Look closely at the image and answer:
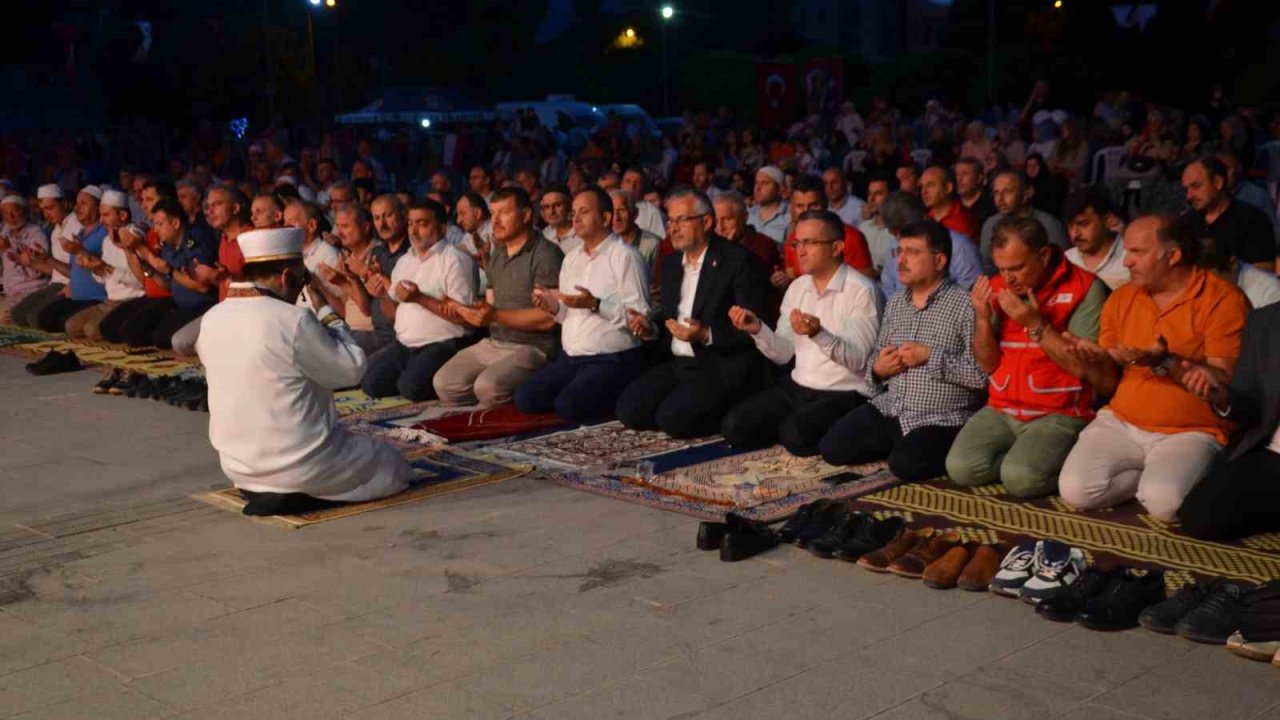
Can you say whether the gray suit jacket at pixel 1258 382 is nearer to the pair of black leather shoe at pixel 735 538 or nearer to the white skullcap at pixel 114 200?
the pair of black leather shoe at pixel 735 538

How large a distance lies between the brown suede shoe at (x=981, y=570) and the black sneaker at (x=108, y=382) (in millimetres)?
6864

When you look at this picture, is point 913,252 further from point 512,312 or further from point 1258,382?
point 512,312

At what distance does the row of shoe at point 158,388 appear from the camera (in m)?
9.66

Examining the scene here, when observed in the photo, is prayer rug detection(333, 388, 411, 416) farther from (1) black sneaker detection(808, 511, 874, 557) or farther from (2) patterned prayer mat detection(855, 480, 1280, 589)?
(1) black sneaker detection(808, 511, 874, 557)

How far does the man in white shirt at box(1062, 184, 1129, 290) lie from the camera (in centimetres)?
763

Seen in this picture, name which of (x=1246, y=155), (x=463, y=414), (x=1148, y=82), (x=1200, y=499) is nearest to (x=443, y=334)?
(x=463, y=414)

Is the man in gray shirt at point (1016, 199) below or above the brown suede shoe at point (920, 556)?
above

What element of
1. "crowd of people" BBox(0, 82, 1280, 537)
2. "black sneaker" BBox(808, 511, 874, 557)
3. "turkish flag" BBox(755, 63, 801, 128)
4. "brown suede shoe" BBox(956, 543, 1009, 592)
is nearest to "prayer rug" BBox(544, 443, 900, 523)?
"crowd of people" BBox(0, 82, 1280, 537)

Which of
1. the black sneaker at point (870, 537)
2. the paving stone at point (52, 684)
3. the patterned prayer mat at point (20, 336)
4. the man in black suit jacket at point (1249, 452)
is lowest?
the paving stone at point (52, 684)

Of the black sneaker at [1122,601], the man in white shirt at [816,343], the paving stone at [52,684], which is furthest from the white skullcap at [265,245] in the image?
the black sneaker at [1122,601]

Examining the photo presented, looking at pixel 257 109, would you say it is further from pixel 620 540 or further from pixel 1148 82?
pixel 620 540

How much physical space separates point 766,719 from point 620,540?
200cm

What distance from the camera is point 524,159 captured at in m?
21.5

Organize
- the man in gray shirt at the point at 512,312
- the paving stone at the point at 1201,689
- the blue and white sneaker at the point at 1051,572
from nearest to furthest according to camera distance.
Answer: the paving stone at the point at 1201,689 → the blue and white sneaker at the point at 1051,572 → the man in gray shirt at the point at 512,312
